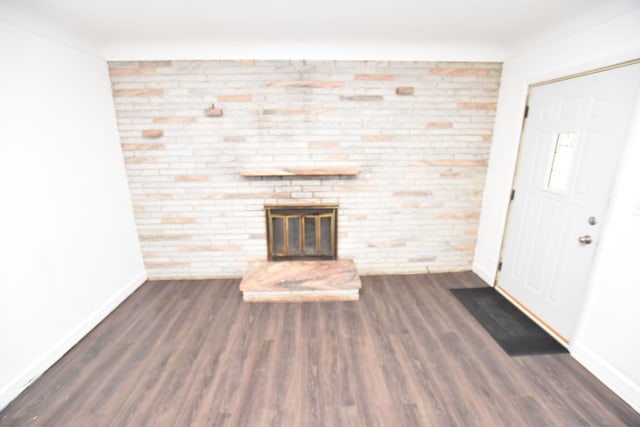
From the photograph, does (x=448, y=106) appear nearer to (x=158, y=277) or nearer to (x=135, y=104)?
(x=135, y=104)

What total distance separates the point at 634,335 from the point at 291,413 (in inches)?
87.7

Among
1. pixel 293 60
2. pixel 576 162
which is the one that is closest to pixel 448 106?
pixel 576 162

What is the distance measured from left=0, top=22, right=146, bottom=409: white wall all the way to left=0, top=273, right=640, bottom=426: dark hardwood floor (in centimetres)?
24

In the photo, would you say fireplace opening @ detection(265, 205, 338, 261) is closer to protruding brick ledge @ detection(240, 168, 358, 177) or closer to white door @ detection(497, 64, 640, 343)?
protruding brick ledge @ detection(240, 168, 358, 177)

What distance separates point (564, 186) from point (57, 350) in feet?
14.1

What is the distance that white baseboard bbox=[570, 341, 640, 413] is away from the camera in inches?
66.7

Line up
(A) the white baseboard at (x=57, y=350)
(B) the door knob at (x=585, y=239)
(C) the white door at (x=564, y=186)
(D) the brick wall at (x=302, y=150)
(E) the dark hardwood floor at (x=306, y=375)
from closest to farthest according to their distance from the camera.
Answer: (E) the dark hardwood floor at (x=306, y=375), (A) the white baseboard at (x=57, y=350), (C) the white door at (x=564, y=186), (B) the door knob at (x=585, y=239), (D) the brick wall at (x=302, y=150)

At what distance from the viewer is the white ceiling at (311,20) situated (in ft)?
6.25

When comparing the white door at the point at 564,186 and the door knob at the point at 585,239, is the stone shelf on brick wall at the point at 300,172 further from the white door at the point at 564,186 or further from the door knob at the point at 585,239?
the door knob at the point at 585,239

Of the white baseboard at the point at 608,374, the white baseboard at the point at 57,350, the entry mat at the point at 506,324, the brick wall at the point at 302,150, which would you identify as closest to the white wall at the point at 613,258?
the white baseboard at the point at 608,374

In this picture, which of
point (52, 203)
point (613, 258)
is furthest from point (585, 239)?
point (52, 203)

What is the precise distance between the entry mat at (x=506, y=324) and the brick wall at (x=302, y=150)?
67 centimetres

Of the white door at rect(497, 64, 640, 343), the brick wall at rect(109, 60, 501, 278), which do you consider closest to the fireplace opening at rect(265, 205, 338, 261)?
the brick wall at rect(109, 60, 501, 278)

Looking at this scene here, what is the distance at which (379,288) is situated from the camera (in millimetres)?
3105
